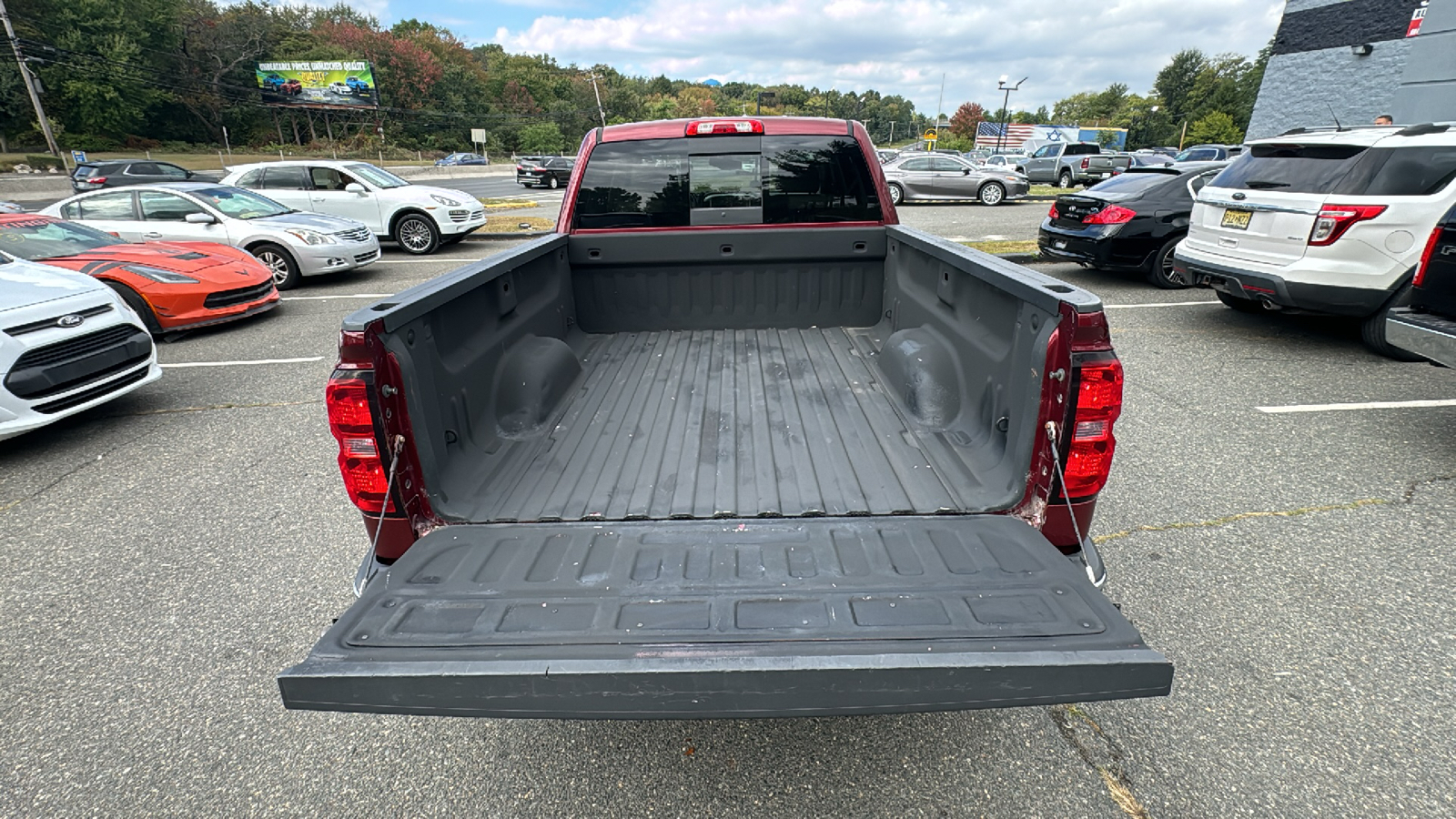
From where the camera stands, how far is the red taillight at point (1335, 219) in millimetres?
5383

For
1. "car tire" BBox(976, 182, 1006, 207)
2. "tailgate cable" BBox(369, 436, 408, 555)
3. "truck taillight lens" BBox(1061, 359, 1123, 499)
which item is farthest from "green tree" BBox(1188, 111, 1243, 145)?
"tailgate cable" BBox(369, 436, 408, 555)

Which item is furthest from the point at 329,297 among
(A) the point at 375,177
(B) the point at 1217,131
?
(B) the point at 1217,131

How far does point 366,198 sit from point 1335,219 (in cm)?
1372

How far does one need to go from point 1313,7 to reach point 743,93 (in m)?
123

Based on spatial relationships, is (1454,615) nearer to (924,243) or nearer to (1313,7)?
(924,243)

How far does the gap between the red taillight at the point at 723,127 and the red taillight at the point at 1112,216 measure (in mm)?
6416

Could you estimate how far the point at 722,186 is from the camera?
13.6 feet

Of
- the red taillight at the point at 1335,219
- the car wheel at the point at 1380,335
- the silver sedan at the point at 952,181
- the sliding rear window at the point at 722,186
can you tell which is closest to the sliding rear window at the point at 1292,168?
the red taillight at the point at 1335,219

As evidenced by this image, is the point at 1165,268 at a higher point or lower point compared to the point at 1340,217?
lower

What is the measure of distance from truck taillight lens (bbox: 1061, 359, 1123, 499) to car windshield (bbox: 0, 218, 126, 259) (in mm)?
9047

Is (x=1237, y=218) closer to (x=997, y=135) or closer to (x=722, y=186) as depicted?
(x=722, y=186)

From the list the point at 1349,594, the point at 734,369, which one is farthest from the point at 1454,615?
the point at 734,369

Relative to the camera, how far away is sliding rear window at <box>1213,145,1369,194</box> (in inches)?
221

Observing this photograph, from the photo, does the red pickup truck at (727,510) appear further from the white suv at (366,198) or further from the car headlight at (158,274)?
the white suv at (366,198)
